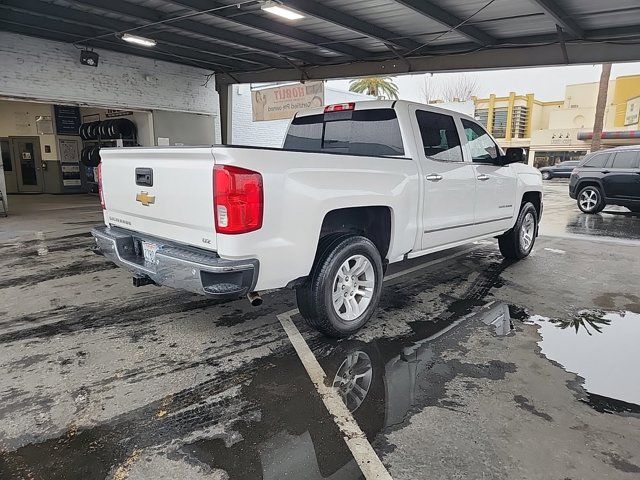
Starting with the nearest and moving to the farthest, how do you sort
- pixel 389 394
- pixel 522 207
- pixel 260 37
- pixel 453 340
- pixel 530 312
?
1. pixel 389 394
2. pixel 453 340
3. pixel 530 312
4. pixel 522 207
5. pixel 260 37

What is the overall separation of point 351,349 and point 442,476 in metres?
1.55

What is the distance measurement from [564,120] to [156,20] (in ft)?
112

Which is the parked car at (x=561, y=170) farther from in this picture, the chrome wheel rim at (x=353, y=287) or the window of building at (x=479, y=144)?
the chrome wheel rim at (x=353, y=287)

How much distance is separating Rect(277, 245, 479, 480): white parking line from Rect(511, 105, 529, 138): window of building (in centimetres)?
3996

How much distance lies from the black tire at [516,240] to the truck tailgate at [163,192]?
5130 mm

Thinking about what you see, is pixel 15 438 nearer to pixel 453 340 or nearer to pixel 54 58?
pixel 453 340

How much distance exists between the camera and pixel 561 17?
24.1ft

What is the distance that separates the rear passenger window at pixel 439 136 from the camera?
4.63 metres

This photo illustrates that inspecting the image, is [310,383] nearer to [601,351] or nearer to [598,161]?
[601,351]

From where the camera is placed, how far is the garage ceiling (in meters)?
7.58

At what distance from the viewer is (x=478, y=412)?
2.82 meters

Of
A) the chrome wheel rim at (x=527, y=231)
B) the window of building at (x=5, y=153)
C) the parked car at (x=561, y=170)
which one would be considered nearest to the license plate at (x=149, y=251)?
the chrome wheel rim at (x=527, y=231)

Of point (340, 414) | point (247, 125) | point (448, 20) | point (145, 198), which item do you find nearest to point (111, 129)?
point (247, 125)

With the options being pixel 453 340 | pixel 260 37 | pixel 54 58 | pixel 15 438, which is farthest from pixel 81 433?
pixel 54 58
